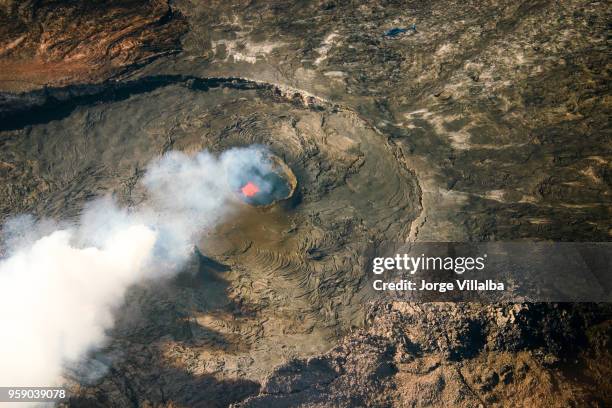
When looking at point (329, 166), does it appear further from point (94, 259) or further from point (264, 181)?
point (94, 259)

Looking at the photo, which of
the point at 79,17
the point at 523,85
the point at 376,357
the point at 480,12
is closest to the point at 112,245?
the point at 376,357

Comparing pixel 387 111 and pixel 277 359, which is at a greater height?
pixel 387 111

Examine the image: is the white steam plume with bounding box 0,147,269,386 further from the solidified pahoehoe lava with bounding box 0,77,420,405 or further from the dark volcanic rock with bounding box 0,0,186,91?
the dark volcanic rock with bounding box 0,0,186,91

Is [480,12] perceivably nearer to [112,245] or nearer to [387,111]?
[387,111]

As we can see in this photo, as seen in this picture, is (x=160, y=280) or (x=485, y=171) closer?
(x=160, y=280)

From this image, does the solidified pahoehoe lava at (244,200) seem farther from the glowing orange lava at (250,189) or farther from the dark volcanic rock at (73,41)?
the dark volcanic rock at (73,41)

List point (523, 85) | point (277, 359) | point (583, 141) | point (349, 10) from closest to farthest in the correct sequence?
1. point (277, 359)
2. point (583, 141)
3. point (523, 85)
4. point (349, 10)

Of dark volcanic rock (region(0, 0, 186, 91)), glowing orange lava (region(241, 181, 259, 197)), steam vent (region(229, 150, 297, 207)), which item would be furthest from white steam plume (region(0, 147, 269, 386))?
dark volcanic rock (region(0, 0, 186, 91))
